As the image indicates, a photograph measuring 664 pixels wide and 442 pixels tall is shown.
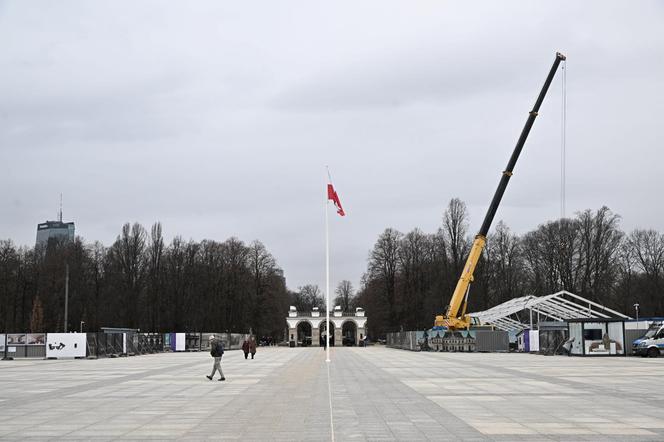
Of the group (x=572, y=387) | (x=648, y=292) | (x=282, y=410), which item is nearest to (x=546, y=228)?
(x=648, y=292)

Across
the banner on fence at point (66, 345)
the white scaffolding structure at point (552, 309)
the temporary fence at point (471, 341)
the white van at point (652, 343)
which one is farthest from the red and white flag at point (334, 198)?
the white scaffolding structure at point (552, 309)

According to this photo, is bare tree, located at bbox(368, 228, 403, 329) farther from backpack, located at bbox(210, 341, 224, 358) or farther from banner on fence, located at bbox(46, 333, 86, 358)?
backpack, located at bbox(210, 341, 224, 358)

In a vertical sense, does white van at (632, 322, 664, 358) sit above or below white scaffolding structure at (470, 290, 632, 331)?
below

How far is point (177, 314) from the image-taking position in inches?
3794

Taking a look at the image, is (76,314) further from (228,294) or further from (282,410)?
(282,410)

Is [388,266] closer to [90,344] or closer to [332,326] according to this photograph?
[332,326]

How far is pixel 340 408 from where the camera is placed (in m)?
16.3

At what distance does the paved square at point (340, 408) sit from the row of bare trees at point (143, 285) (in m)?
63.0

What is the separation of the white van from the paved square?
20071mm

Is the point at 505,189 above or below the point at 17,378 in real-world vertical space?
above

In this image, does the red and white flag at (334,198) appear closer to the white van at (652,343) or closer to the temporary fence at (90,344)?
the temporary fence at (90,344)

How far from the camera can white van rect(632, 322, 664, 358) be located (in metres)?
44.5

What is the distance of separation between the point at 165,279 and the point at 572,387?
259ft

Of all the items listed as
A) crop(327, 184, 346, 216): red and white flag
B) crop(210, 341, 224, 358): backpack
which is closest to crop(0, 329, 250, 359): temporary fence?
crop(327, 184, 346, 216): red and white flag
